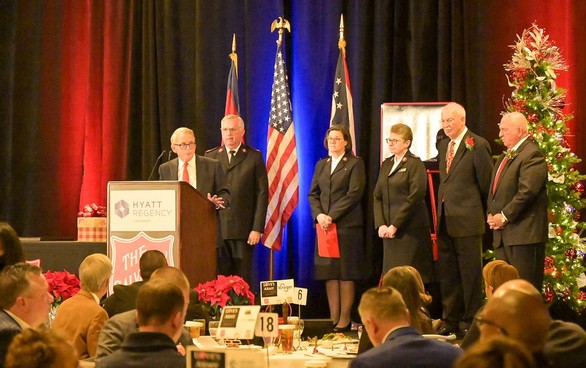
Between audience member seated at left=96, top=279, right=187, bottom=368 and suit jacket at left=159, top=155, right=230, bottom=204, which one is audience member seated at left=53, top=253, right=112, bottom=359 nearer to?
audience member seated at left=96, top=279, right=187, bottom=368

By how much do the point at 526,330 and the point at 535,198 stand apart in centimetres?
458

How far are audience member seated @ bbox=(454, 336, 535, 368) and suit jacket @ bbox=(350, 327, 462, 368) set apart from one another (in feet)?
3.55

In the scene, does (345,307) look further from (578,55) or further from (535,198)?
(578,55)

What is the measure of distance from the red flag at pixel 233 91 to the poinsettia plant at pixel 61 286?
125 inches

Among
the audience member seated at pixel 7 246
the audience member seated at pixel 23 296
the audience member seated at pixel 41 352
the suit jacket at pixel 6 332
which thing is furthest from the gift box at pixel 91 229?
the audience member seated at pixel 41 352

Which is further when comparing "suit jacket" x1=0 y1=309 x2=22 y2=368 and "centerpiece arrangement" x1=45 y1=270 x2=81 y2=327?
"centerpiece arrangement" x1=45 y1=270 x2=81 y2=327

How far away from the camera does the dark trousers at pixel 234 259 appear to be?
8.34 m

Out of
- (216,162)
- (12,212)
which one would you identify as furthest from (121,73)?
(216,162)

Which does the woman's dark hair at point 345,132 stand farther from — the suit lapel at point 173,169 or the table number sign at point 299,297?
the table number sign at point 299,297

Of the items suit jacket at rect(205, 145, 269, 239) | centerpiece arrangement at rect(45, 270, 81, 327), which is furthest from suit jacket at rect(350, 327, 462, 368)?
suit jacket at rect(205, 145, 269, 239)

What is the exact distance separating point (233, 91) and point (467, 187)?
2694mm

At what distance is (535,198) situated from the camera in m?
7.13

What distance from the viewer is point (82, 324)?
469 cm

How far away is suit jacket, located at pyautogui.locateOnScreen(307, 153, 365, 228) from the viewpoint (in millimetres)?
8117
